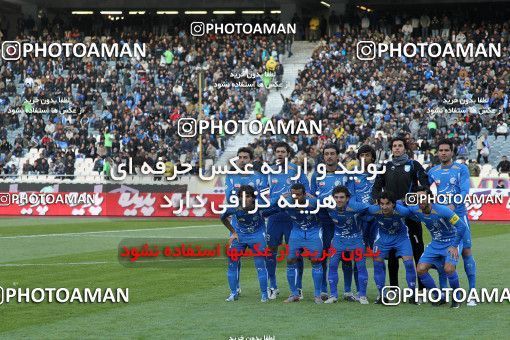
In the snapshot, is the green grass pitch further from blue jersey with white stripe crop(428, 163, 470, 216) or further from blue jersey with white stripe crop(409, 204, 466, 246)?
blue jersey with white stripe crop(428, 163, 470, 216)

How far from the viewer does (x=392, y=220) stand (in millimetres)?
14031

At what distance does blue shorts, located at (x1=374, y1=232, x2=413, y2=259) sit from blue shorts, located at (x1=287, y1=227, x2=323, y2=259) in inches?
33.1

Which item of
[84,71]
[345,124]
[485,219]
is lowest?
[485,219]

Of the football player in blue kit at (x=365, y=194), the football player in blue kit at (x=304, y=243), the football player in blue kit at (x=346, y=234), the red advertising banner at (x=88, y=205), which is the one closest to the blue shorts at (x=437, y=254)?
the football player in blue kit at (x=346, y=234)

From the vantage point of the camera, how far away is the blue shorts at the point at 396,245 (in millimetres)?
14141

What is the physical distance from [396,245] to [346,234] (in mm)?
729

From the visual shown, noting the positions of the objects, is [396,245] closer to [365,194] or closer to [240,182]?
[365,194]

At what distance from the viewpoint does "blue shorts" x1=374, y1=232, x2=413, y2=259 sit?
14141 mm

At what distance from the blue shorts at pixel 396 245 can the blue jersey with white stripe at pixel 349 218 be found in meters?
0.38

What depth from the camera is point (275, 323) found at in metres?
12.1

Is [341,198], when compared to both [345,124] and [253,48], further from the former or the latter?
[253,48]

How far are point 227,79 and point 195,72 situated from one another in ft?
5.41

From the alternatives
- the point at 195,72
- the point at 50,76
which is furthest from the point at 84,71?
the point at 195,72

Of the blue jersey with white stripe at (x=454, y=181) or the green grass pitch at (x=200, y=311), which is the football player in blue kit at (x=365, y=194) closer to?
the green grass pitch at (x=200, y=311)
